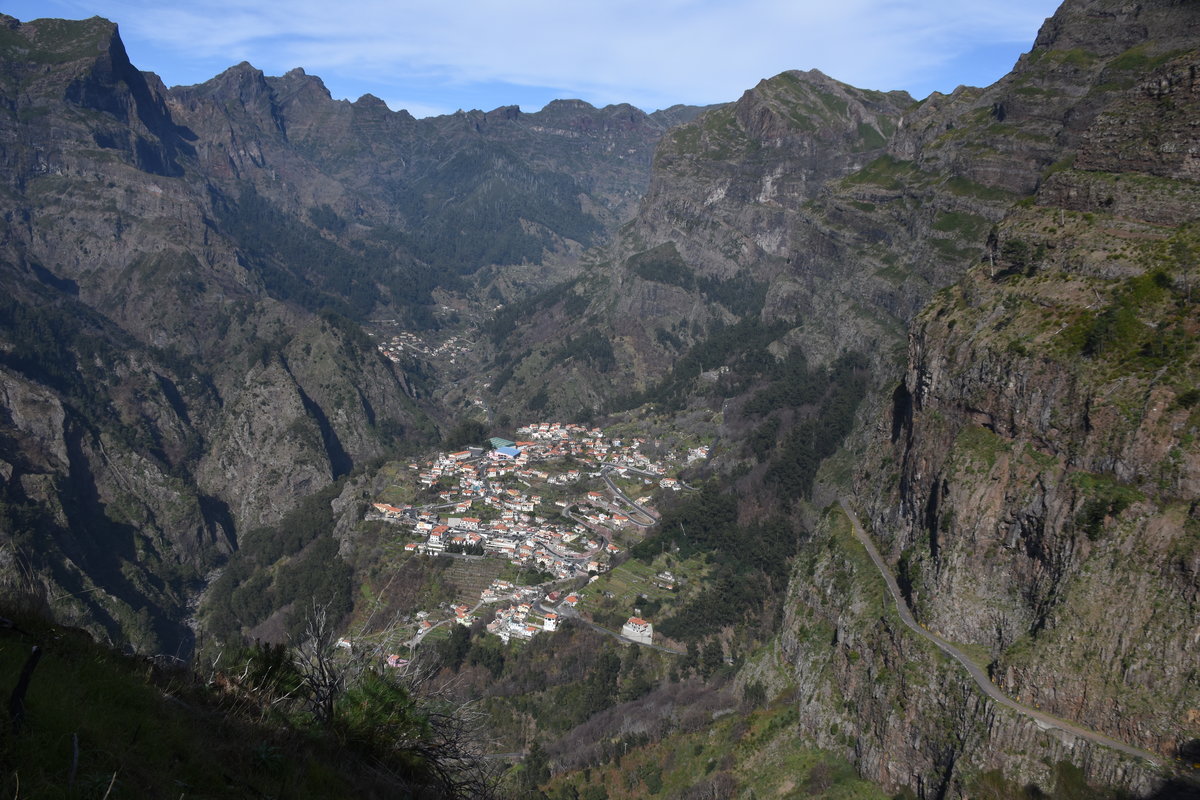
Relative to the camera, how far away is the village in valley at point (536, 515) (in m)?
55.3

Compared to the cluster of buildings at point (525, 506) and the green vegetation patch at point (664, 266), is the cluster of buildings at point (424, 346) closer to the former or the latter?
the green vegetation patch at point (664, 266)

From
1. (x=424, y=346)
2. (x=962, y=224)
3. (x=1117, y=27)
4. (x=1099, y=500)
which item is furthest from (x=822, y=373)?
(x=424, y=346)

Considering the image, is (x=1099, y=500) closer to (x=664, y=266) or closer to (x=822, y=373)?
(x=822, y=373)

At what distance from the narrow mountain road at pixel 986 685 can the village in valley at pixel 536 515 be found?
21143mm

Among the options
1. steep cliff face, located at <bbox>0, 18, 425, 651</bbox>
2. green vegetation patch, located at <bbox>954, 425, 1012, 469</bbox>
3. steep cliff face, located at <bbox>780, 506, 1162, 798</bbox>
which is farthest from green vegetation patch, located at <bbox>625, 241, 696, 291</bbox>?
green vegetation patch, located at <bbox>954, 425, 1012, 469</bbox>

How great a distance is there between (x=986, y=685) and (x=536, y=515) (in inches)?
1909

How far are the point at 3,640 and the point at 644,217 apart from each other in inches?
6498

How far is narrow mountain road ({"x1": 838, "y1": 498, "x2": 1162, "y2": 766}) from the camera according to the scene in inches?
864

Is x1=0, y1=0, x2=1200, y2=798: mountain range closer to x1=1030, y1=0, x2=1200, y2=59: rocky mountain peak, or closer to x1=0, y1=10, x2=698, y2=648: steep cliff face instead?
x1=1030, y1=0, x2=1200, y2=59: rocky mountain peak

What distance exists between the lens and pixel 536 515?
70875mm

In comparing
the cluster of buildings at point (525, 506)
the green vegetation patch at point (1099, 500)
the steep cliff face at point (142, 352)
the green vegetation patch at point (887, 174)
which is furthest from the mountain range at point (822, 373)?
the cluster of buildings at point (525, 506)

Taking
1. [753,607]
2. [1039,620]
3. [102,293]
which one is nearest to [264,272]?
[102,293]

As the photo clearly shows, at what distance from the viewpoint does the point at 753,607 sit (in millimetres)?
54844

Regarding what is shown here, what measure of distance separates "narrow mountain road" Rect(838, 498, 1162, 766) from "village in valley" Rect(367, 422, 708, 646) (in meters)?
21.1
